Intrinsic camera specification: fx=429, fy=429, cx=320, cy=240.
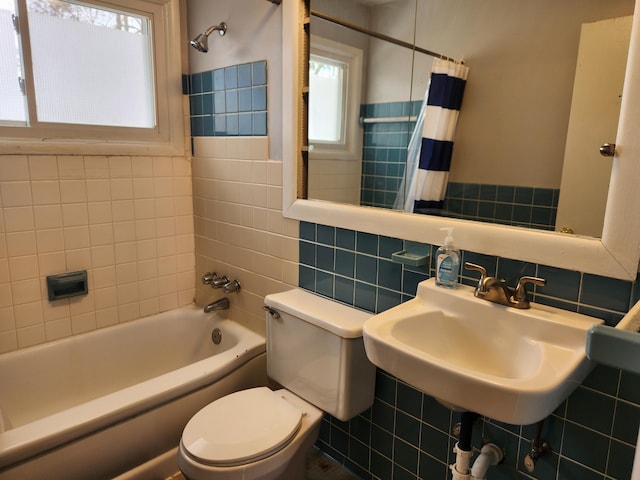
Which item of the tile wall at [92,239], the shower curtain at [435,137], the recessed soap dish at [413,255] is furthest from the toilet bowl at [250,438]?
the tile wall at [92,239]

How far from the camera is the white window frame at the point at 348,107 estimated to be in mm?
1815

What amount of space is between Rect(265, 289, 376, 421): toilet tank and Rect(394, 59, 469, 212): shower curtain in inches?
19.4

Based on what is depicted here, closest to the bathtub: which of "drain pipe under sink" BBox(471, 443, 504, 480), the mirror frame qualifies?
the mirror frame

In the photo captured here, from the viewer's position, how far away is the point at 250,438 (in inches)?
54.4

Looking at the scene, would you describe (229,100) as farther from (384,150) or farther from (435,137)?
(435,137)

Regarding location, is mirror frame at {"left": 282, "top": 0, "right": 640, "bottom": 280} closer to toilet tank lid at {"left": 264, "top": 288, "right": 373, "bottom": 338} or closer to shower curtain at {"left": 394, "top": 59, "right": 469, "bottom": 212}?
shower curtain at {"left": 394, "top": 59, "right": 469, "bottom": 212}

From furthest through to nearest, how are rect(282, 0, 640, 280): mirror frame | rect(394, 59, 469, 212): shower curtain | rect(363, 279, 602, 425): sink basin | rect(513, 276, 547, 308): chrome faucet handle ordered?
rect(394, 59, 469, 212): shower curtain
rect(513, 276, 547, 308): chrome faucet handle
rect(282, 0, 640, 280): mirror frame
rect(363, 279, 602, 425): sink basin

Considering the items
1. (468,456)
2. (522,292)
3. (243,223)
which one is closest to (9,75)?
(243,223)

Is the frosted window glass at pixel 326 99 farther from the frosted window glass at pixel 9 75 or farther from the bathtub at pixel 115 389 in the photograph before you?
the frosted window glass at pixel 9 75

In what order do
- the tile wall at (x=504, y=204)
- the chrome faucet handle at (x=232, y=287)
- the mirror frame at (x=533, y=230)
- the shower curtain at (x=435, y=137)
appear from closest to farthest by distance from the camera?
the mirror frame at (x=533, y=230) < the tile wall at (x=504, y=204) < the shower curtain at (x=435, y=137) < the chrome faucet handle at (x=232, y=287)

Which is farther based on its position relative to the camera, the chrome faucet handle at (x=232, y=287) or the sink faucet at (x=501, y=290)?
the chrome faucet handle at (x=232, y=287)

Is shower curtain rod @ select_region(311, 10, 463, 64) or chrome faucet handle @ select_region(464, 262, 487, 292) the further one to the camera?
shower curtain rod @ select_region(311, 10, 463, 64)

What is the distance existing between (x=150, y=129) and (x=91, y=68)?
373mm

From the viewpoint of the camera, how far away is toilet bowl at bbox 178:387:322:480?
4.29 feet
